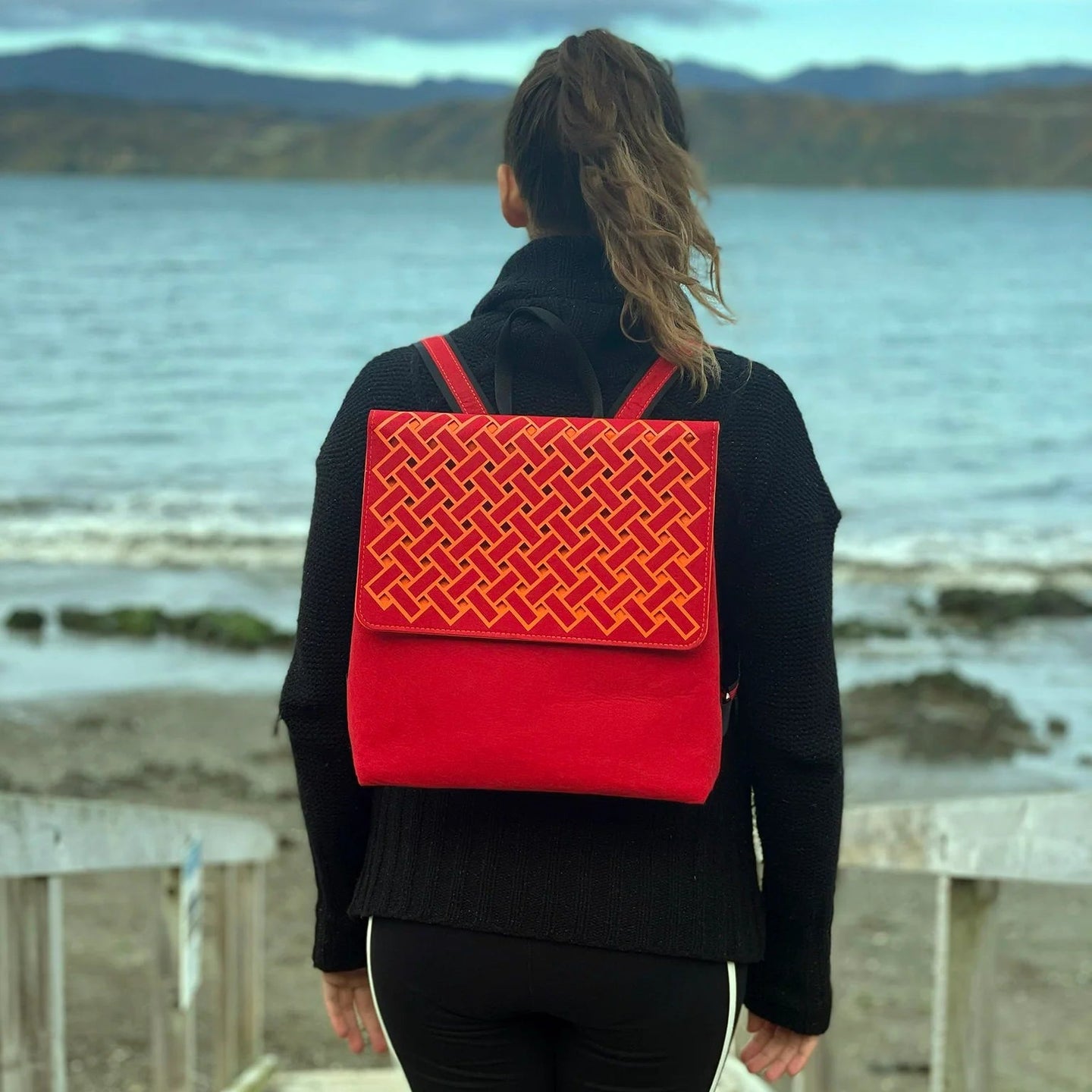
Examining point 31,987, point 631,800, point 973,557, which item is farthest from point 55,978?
point 973,557

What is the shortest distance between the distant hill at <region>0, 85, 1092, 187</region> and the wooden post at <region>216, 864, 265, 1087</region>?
13673cm

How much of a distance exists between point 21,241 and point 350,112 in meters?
101

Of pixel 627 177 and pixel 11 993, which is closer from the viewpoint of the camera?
pixel 627 177

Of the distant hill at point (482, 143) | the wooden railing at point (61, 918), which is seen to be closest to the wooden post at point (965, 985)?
the wooden railing at point (61, 918)

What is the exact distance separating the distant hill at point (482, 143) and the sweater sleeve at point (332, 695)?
138474 millimetres

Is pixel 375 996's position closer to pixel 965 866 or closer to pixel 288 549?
pixel 965 866

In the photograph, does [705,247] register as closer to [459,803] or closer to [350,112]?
[459,803]

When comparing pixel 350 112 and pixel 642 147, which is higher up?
pixel 350 112

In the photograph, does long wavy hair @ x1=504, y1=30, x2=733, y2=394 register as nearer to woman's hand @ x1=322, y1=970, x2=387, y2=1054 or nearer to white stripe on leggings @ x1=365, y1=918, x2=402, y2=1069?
white stripe on leggings @ x1=365, y1=918, x2=402, y2=1069

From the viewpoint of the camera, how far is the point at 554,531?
4.97ft

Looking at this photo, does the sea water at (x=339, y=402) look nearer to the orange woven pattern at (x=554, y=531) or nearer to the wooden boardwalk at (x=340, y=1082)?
the orange woven pattern at (x=554, y=531)

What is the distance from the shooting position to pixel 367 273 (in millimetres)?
53938

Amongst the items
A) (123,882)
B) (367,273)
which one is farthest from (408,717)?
(367,273)

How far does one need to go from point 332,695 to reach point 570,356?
1.48 ft
